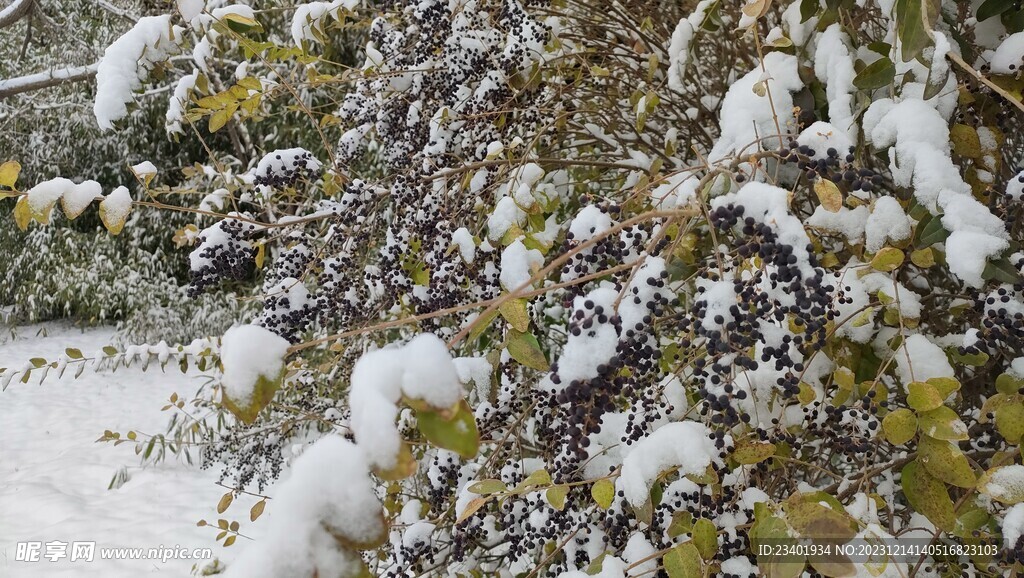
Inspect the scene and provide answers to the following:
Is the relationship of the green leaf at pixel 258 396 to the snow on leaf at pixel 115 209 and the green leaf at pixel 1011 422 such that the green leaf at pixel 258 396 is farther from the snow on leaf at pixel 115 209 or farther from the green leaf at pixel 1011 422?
the green leaf at pixel 1011 422

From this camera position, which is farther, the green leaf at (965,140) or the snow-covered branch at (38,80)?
the snow-covered branch at (38,80)

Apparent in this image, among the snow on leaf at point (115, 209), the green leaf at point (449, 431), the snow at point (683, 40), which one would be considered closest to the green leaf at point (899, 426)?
the green leaf at point (449, 431)

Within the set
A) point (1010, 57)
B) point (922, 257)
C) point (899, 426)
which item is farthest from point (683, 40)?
Result: point (899, 426)

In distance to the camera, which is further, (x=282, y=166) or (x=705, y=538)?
(x=282, y=166)

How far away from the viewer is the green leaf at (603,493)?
0.80 meters

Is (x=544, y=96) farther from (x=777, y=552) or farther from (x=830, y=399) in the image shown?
(x=777, y=552)

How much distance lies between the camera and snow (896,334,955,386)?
84 centimetres

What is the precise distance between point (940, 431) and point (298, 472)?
2.36 ft

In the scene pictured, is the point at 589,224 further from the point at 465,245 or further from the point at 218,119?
the point at 218,119

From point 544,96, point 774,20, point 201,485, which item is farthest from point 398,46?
point 201,485

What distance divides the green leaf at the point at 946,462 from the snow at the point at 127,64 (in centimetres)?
154

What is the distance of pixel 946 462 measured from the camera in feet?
2.35

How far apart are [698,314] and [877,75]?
501mm

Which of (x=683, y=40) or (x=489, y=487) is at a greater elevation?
(x=683, y=40)
